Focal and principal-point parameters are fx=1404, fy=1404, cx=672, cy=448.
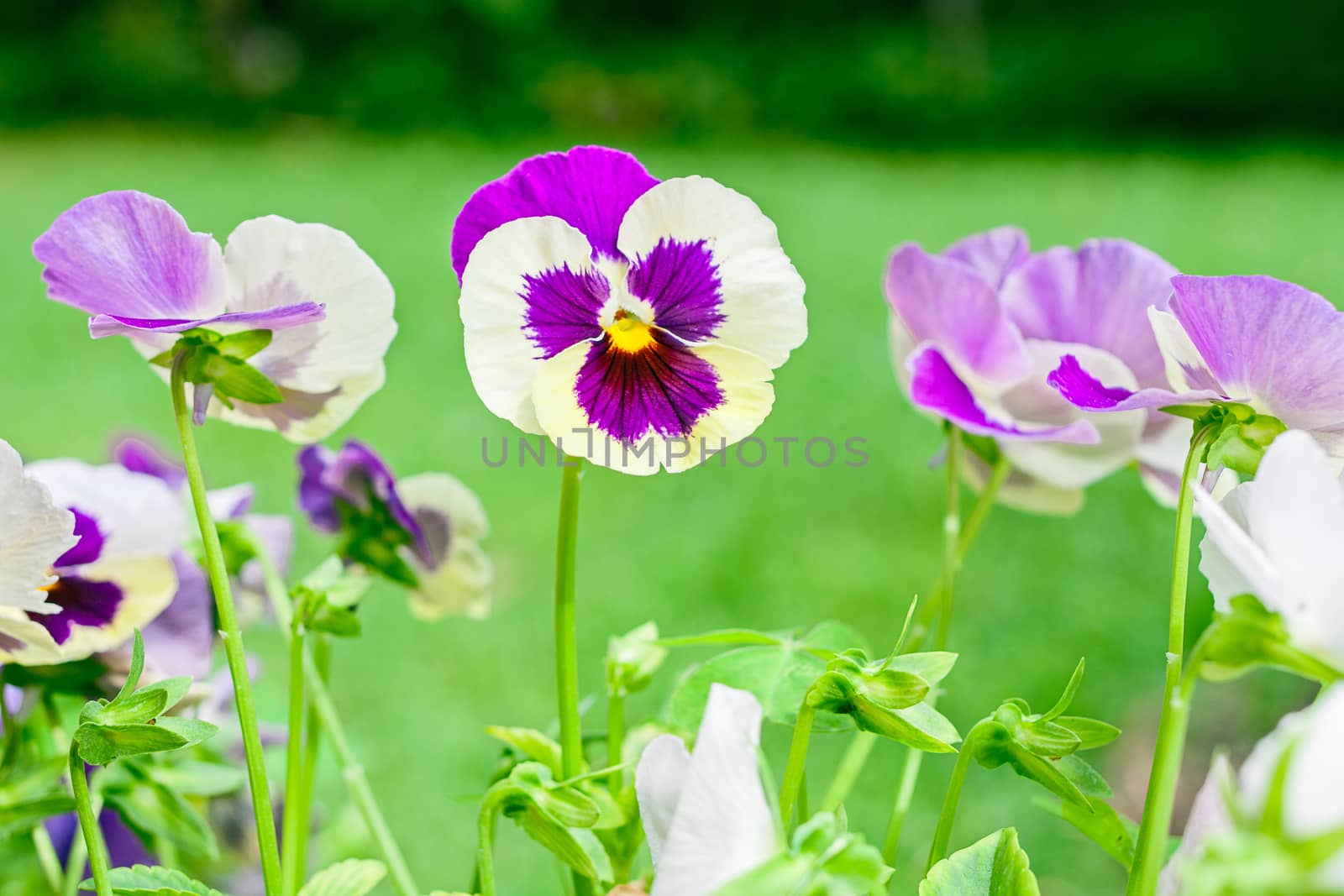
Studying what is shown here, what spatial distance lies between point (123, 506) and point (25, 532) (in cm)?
7

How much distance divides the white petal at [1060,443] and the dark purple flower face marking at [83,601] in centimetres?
23

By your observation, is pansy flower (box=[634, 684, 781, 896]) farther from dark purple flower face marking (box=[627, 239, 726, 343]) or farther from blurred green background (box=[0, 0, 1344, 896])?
blurred green background (box=[0, 0, 1344, 896])

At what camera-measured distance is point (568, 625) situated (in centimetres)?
29

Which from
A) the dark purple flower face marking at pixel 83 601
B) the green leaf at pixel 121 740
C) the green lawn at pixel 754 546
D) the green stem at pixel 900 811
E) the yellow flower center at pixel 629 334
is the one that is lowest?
the green lawn at pixel 754 546

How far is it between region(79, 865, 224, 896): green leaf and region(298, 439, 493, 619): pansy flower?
115 millimetres

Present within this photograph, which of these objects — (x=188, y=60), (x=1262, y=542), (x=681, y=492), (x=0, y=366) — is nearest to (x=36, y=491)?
(x=1262, y=542)

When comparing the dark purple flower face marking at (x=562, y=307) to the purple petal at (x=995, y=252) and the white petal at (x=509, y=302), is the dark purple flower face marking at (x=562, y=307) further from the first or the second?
the purple petal at (x=995, y=252)

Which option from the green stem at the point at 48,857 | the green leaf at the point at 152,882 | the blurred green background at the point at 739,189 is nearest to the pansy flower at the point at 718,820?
the green leaf at the point at 152,882

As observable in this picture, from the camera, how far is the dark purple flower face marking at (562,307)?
29cm

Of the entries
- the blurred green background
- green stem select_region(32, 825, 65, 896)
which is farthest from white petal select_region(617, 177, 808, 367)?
the blurred green background

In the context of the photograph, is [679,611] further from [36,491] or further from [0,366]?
[0,366]

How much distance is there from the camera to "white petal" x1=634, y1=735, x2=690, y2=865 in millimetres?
248

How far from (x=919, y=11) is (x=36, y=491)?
23.4 ft

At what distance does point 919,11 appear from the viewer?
6.93 m
